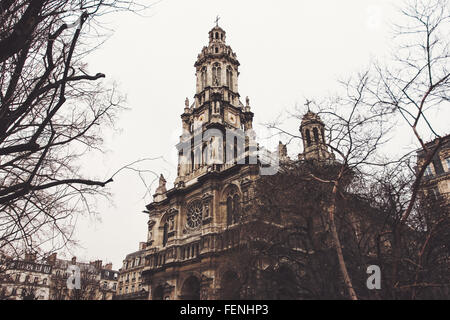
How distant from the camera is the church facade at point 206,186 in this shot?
28109 millimetres

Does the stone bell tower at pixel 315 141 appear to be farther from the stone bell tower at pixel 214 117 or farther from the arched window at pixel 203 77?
the arched window at pixel 203 77

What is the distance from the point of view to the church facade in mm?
28109

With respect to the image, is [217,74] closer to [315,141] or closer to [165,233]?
[165,233]

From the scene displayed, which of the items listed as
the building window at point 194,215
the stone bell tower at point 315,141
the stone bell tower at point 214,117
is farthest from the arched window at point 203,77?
the building window at point 194,215

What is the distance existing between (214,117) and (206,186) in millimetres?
8554

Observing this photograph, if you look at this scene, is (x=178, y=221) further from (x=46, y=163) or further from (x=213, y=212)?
(x=46, y=163)

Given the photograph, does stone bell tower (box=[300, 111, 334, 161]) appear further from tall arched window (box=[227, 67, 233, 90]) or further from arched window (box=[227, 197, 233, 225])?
tall arched window (box=[227, 67, 233, 90])

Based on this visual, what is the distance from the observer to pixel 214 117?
35781 mm

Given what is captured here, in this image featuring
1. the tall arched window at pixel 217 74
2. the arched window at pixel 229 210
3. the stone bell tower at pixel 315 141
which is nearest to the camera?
the stone bell tower at pixel 315 141

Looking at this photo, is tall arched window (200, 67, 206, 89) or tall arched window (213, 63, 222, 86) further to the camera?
tall arched window (200, 67, 206, 89)

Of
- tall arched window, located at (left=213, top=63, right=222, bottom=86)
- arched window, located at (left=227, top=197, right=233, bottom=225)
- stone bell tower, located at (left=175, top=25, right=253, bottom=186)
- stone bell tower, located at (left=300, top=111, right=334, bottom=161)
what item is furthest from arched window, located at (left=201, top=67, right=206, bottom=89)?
arched window, located at (left=227, top=197, right=233, bottom=225)

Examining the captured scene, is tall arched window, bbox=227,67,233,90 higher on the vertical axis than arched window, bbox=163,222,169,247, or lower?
higher

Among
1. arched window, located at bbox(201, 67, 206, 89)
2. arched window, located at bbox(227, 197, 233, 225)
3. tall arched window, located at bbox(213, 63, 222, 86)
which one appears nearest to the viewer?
arched window, located at bbox(227, 197, 233, 225)
